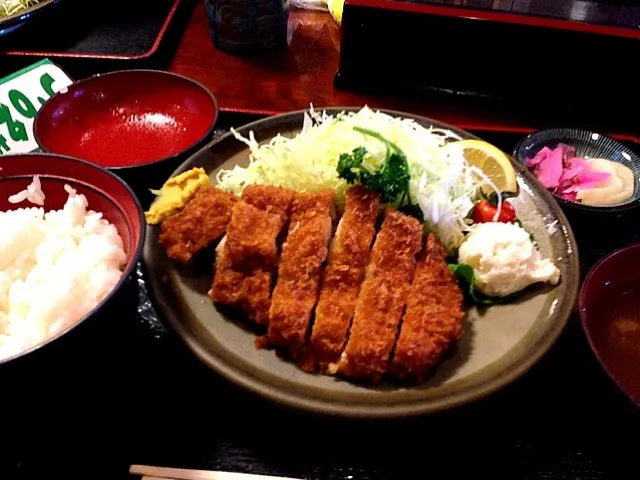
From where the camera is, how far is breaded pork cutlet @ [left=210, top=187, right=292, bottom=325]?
1.80 metres

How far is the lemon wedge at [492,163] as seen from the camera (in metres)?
2.27

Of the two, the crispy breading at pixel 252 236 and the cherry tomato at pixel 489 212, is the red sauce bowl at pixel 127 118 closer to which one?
the crispy breading at pixel 252 236

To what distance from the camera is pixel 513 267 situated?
1.89 meters

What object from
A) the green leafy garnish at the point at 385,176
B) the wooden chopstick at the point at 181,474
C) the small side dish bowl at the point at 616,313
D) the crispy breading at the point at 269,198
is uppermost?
the green leafy garnish at the point at 385,176

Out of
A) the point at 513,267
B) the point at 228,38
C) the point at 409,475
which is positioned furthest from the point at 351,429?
the point at 228,38

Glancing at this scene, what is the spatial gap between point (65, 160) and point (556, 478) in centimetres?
Result: 176

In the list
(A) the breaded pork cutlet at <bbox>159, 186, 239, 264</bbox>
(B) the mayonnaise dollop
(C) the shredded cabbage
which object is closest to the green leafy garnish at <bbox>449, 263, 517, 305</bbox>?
(B) the mayonnaise dollop

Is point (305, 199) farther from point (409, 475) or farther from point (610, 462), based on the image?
point (610, 462)

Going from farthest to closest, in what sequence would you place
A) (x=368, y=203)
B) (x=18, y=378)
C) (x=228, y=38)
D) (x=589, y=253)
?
(x=228, y=38)
(x=589, y=253)
(x=368, y=203)
(x=18, y=378)

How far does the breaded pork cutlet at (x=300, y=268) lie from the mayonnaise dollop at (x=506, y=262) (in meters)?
0.51

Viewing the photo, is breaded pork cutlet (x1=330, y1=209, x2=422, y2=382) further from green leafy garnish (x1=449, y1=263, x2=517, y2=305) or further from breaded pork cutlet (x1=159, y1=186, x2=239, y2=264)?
breaded pork cutlet (x1=159, y1=186, x2=239, y2=264)

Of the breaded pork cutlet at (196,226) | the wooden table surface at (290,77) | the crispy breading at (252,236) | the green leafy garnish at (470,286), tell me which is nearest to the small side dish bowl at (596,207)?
the wooden table surface at (290,77)

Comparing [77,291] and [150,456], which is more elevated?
[77,291]

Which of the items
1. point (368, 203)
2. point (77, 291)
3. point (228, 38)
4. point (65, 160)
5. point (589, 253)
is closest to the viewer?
point (77, 291)
